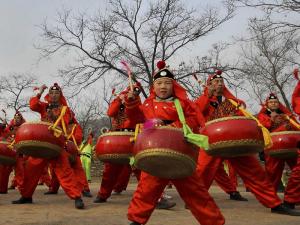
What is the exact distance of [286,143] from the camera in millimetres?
5645

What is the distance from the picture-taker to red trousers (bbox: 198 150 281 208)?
497 cm

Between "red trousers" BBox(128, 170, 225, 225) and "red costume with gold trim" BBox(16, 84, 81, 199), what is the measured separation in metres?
2.22

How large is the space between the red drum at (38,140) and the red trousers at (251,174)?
1.90 m

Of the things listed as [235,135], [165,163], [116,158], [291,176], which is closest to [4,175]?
[116,158]

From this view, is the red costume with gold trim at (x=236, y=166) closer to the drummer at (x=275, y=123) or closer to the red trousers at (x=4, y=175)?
the drummer at (x=275, y=123)

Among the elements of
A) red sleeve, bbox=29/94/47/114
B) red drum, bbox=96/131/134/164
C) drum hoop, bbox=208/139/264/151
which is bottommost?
red drum, bbox=96/131/134/164

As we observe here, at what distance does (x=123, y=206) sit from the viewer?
6.00 m

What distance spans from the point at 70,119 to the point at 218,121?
254cm

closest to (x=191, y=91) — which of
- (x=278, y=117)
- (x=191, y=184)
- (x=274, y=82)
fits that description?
(x=274, y=82)

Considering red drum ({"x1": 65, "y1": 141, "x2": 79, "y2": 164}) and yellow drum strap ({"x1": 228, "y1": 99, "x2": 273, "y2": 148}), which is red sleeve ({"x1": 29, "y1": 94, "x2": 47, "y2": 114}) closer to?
red drum ({"x1": 65, "y1": 141, "x2": 79, "y2": 164})

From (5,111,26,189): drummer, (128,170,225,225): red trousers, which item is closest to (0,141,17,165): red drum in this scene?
(5,111,26,189): drummer

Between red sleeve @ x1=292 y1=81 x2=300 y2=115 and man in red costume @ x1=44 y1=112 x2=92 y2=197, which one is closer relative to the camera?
red sleeve @ x1=292 y1=81 x2=300 y2=115

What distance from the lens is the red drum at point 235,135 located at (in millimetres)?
4555

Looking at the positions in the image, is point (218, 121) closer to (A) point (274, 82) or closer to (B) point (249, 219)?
(B) point (249, 219)
